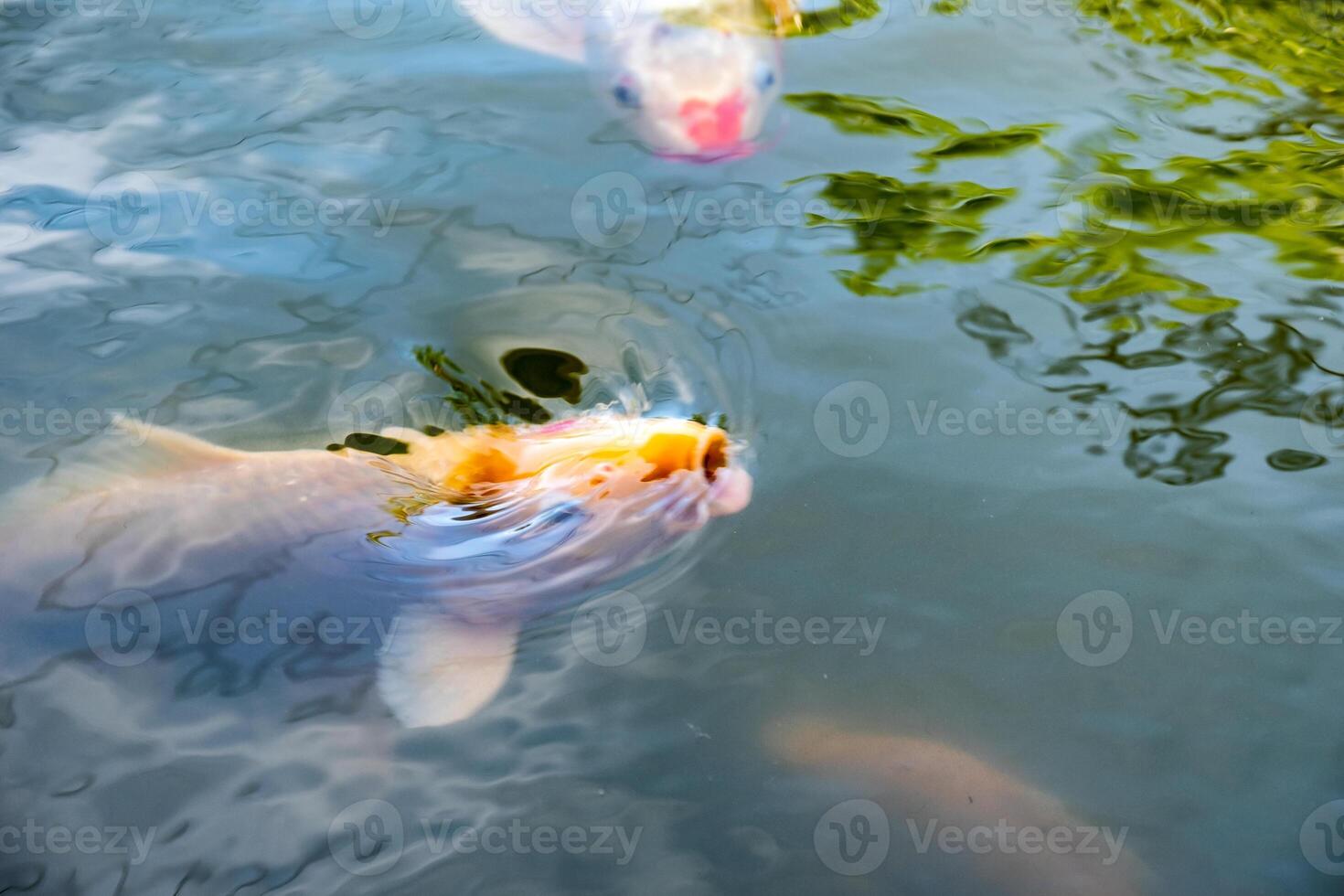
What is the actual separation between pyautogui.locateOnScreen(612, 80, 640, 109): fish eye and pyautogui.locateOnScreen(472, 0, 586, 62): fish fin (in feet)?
1.09

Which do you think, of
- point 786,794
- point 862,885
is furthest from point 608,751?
point 862,885

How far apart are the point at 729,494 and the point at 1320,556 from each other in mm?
1551

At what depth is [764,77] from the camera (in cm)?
456

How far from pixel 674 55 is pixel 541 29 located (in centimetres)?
68

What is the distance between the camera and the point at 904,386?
350cm

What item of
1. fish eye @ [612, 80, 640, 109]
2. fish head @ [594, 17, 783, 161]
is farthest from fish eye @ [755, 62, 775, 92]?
fish eye @ [612, 80, 640, 109]

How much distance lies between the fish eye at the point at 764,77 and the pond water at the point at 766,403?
140mm

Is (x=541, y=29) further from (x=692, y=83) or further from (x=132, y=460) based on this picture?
(x=132, y=460)

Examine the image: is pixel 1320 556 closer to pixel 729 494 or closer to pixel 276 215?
pixel 729 494

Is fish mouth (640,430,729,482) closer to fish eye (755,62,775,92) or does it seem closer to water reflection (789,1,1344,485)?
water reflection (789,1,1344,485)

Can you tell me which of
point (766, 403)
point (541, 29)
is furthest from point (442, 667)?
point (541, 29)

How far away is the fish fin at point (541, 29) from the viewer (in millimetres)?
4848

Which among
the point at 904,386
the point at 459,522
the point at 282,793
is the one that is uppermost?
the point at 904,386

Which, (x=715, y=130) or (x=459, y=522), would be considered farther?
(x=715, y=130)
